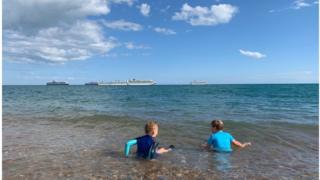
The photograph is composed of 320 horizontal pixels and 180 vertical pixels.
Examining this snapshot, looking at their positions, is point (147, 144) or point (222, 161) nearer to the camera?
point (222, 161)

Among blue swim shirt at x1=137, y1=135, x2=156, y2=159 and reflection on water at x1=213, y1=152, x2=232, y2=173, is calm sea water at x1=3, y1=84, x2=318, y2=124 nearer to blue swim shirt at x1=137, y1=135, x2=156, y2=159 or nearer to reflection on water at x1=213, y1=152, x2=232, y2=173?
reflection on water at x1=213, y1=152, x2=232, y2=173

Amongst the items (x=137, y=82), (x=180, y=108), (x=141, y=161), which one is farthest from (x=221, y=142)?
(x=137, y=82)

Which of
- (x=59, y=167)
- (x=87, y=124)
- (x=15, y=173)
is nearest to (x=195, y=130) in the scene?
(x=87, y=124)

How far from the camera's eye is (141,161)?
25.8 ft

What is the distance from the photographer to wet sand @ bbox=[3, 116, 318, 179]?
270 inches

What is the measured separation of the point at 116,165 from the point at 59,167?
1.29 metres

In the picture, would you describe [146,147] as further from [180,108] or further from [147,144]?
[180,108]

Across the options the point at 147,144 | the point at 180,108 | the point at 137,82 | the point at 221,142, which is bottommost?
the point at 180,108

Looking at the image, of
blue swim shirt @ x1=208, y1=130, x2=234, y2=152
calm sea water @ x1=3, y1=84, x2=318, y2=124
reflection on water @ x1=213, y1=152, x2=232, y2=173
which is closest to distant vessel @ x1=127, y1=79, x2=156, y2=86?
calm sea water @ x1=3, y1=84, x2=318, y2=124

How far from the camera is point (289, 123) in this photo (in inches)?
603

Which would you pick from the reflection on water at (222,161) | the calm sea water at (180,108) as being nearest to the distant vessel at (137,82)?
the calm sea water at (180,108)

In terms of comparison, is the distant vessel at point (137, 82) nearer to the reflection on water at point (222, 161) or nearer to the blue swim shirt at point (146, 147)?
the reflection on water at point (222, 161)

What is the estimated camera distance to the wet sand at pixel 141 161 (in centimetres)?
685

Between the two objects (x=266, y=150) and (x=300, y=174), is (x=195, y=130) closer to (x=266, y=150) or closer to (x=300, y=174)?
(x=266, y=150)
